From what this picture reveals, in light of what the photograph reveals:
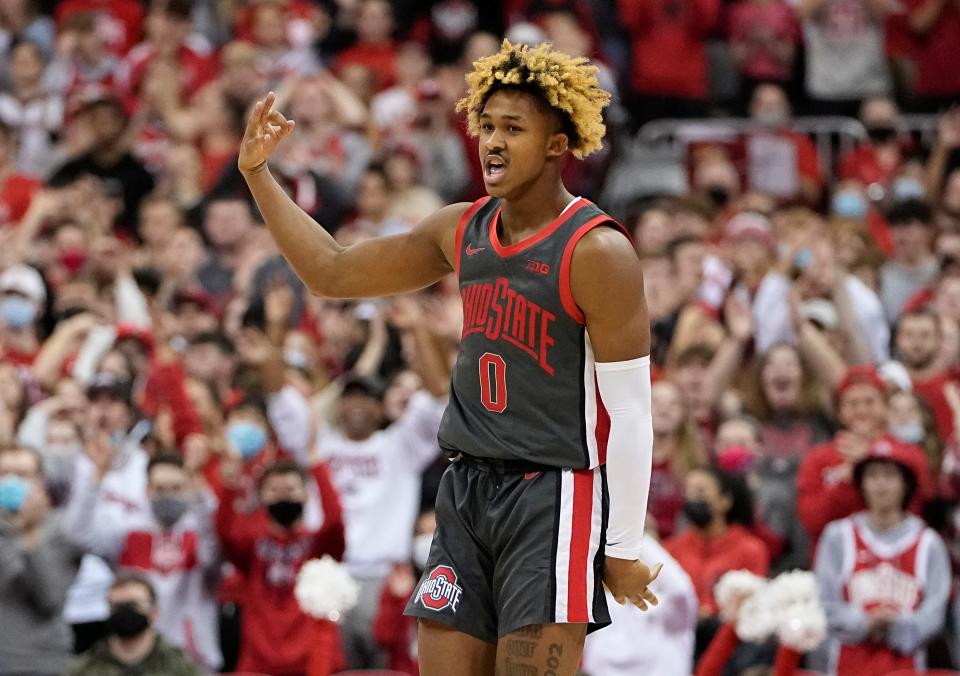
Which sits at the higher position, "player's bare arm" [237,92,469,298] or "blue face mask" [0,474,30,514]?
"player's bare arm" [237,92,469,298]

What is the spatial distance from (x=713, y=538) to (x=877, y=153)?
494cm

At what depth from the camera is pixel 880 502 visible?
25.3 feet

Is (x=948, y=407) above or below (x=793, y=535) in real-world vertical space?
above

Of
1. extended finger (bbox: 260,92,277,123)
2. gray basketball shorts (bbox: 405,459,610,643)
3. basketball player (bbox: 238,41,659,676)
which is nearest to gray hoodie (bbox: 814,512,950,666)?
basketball player (bbox: 238,41,659,676)

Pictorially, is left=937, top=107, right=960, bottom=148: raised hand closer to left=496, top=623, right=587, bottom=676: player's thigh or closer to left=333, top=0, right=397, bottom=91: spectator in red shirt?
left=333, top=0, right=397, bottom=91: spectator in red shirt

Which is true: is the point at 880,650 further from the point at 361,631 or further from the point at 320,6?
the point at 320,6

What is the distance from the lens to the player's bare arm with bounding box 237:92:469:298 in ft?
15.4

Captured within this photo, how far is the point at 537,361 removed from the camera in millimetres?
4355

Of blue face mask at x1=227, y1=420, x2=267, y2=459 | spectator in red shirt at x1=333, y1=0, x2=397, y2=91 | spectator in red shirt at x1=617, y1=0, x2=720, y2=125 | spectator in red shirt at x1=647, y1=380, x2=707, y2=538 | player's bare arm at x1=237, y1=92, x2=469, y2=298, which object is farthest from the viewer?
spectator in red shirt at x1=333, y1=0, x2=397, y2=91

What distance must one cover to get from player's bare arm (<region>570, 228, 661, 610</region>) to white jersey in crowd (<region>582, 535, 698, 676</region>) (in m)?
3.23

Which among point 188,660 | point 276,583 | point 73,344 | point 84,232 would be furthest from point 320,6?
point 188,660

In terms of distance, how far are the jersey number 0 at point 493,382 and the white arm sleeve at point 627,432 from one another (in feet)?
0.84

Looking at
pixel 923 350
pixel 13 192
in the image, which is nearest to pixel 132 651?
pixel 923 350

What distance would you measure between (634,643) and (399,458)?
1829mm
